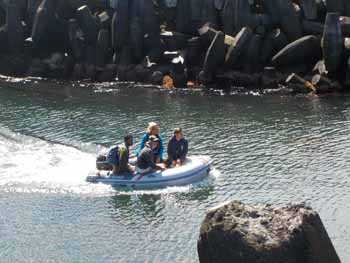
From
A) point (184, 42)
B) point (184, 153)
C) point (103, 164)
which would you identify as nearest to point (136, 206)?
point (103, 164)

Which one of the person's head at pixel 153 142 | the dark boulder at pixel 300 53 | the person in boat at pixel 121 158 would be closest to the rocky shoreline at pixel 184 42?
the dark boulder at pixel 300 53

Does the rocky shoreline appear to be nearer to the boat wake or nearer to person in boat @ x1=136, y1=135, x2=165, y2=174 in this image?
the boat wake

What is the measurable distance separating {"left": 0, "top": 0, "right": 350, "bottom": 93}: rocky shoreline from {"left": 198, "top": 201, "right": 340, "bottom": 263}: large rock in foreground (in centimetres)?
2713

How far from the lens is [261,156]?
29.8 m

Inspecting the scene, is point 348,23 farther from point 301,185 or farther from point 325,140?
point 301,185

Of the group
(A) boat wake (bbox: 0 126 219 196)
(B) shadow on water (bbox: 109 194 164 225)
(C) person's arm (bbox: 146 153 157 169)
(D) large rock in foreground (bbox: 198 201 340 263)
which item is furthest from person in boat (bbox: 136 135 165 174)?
(D) large rock in foreground (bbox: 198 201 340 263)

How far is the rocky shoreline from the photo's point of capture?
42.8m

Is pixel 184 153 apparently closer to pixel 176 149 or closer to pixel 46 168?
pixel 176 149

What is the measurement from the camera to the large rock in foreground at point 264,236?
14367 millimetres

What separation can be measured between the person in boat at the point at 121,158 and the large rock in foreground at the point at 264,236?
11.5 m

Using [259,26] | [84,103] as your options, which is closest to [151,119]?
[84,103]

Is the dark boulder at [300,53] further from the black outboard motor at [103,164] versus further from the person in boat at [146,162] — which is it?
the black outboard motor at [103,164]

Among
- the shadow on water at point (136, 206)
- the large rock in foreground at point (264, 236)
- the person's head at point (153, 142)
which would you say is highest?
the large rock in foreground at point (264, 236)

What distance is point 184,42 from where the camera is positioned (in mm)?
46250
